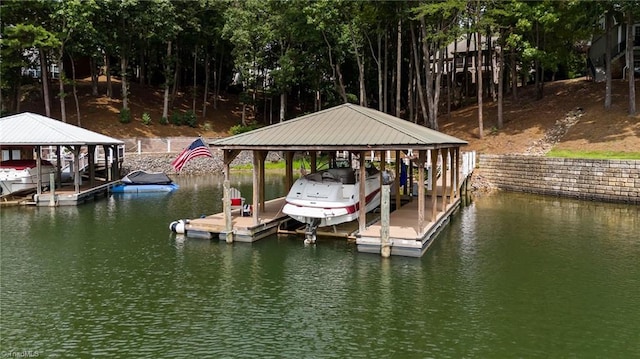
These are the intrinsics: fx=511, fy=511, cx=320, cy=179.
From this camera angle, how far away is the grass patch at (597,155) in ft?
88.3

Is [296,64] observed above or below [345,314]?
above

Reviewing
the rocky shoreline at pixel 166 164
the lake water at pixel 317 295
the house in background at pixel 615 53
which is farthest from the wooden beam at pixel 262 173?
the house in background at pixel 615 53

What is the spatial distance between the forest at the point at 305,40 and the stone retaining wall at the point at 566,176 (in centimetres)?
644

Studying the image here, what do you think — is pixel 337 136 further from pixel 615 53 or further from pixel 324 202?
pixel 615 53

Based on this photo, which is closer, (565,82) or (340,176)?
(340,176)

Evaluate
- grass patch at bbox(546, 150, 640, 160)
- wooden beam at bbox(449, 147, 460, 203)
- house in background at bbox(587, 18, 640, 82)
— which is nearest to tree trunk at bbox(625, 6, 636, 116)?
grass patch at bbox(546, 150, 640, 160)

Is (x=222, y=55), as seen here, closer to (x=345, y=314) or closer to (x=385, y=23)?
(x=385, y=23)

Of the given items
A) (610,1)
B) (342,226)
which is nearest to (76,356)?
(342,226)

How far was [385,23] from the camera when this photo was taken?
134 ft

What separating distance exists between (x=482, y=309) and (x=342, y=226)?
8.45 meters

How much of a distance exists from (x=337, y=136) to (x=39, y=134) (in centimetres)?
1713

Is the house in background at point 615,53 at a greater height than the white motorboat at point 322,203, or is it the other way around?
the house in background at point 615,53

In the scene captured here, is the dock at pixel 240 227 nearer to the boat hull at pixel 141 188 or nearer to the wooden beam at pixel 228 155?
the wooden beam at pixel 228 155

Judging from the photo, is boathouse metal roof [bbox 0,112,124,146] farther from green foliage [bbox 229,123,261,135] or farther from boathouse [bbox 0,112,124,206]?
green foliage [bbox 229,123,261,135]
